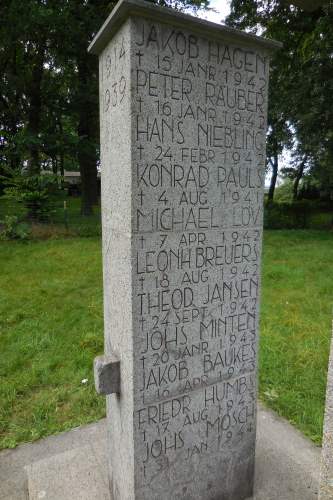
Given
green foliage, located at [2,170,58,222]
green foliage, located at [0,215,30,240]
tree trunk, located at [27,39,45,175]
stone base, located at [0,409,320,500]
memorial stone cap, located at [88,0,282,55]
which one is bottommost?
stone base, located at [0,409,320,500]

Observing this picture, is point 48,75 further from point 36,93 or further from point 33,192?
point 33,192

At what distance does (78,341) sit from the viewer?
465cm

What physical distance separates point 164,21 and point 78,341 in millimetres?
3861

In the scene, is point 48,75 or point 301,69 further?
point 48,75

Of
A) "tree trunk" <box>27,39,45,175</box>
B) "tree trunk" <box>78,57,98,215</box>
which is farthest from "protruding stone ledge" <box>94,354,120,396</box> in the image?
"tree trunk" <box>27,39,45,175</box>

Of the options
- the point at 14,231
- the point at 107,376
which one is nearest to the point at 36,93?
the point at 14,231

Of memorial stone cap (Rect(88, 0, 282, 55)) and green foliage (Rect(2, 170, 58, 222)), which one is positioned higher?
memorial stone cap (Rect(88, 0, 282, 55))

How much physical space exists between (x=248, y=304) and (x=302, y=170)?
74.4 feet

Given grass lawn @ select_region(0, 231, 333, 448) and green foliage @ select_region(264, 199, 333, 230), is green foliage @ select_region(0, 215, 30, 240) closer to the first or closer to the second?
grass lawn @ select_region(0, 231, 333, 448)

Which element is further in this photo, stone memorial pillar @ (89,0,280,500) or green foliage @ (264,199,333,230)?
green foliage @ (264,199,333,230)

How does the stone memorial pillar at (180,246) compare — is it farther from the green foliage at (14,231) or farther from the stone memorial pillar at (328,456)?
the green foliage at (14,231)

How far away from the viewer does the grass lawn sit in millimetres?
3311

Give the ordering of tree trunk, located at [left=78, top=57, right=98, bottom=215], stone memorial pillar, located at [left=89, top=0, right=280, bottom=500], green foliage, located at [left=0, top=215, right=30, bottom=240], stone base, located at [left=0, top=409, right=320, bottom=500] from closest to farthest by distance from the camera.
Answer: stone memorial pillar, located at [left=89, top=0, right=280, bottom=500] < stone base, located at [left=0, top=409, right=320, bottom=500] < green foliage, located at [left=0, top=215, right=30, bottom=240] < tree trunk, located at [left=78, top=57, right=98, bottom=215]

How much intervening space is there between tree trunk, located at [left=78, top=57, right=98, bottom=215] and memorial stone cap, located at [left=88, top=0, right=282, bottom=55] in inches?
451
